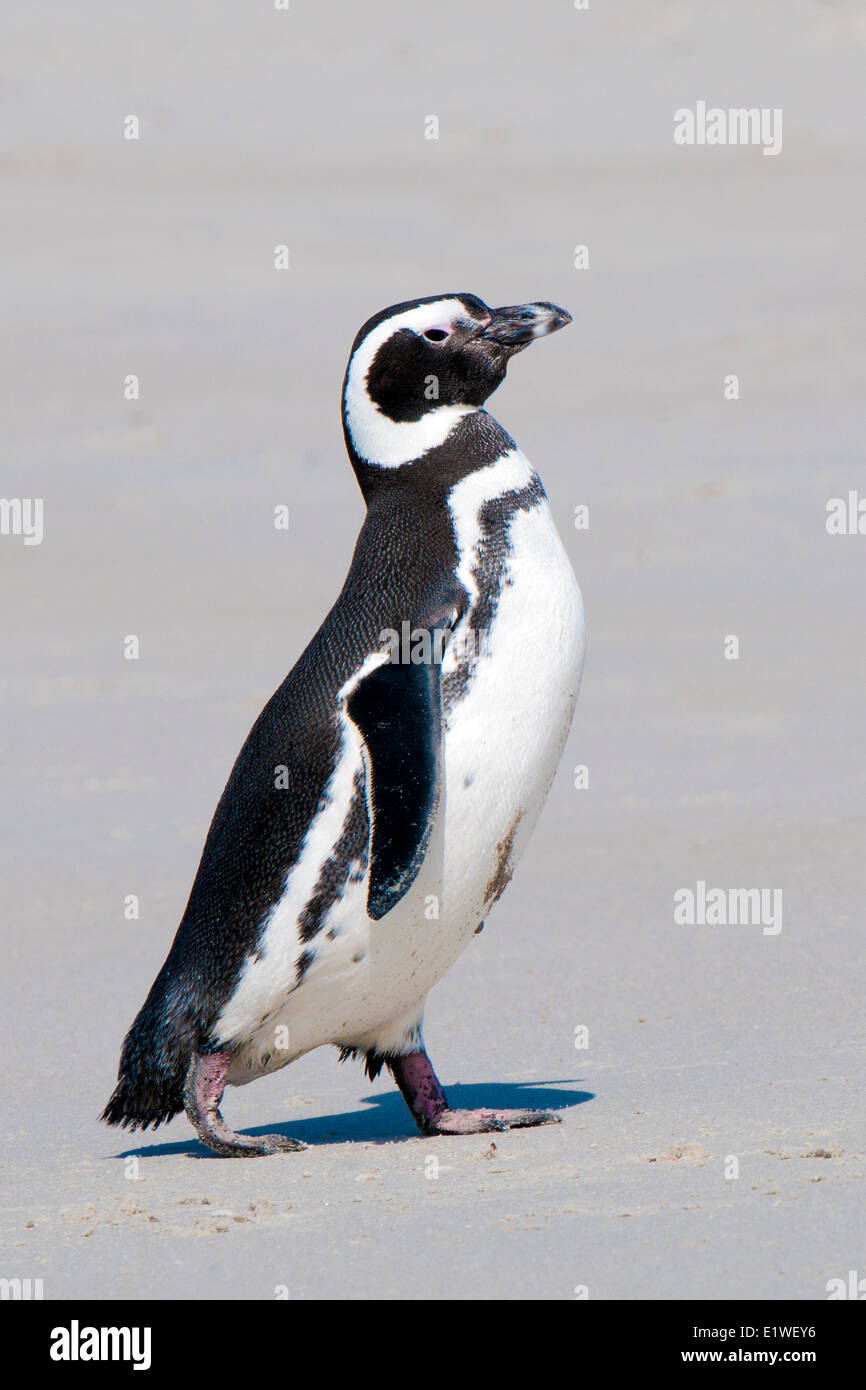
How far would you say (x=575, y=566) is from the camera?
35.2ft

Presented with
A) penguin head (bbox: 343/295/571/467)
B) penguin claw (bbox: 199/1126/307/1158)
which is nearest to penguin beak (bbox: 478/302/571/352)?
penguin head (bbox: 343/295/571/467)

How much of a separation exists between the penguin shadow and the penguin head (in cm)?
140

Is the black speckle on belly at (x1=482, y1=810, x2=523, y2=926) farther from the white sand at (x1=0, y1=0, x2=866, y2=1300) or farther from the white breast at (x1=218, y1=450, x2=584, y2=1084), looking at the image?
the white sand at (x1=0, y1=0, x2=866, y2=1300)

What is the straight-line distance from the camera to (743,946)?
5.68 m

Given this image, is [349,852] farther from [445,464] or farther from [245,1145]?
[445,464]

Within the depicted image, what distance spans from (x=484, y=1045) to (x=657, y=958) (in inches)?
27.7

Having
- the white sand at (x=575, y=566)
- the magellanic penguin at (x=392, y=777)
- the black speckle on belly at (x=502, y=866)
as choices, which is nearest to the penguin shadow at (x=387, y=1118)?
the white sand at (x=575, y=566)

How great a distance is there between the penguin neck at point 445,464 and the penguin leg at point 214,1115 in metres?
1.22

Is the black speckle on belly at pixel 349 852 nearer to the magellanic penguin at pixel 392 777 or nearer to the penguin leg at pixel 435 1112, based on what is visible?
the magellanic penguin at pixel 392 777

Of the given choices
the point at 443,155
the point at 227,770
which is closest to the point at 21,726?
the point at 227,770

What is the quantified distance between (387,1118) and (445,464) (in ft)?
4.77

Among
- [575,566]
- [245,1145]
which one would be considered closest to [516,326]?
[245,1145]

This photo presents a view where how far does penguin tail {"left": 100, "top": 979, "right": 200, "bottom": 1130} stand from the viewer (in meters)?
4.22
